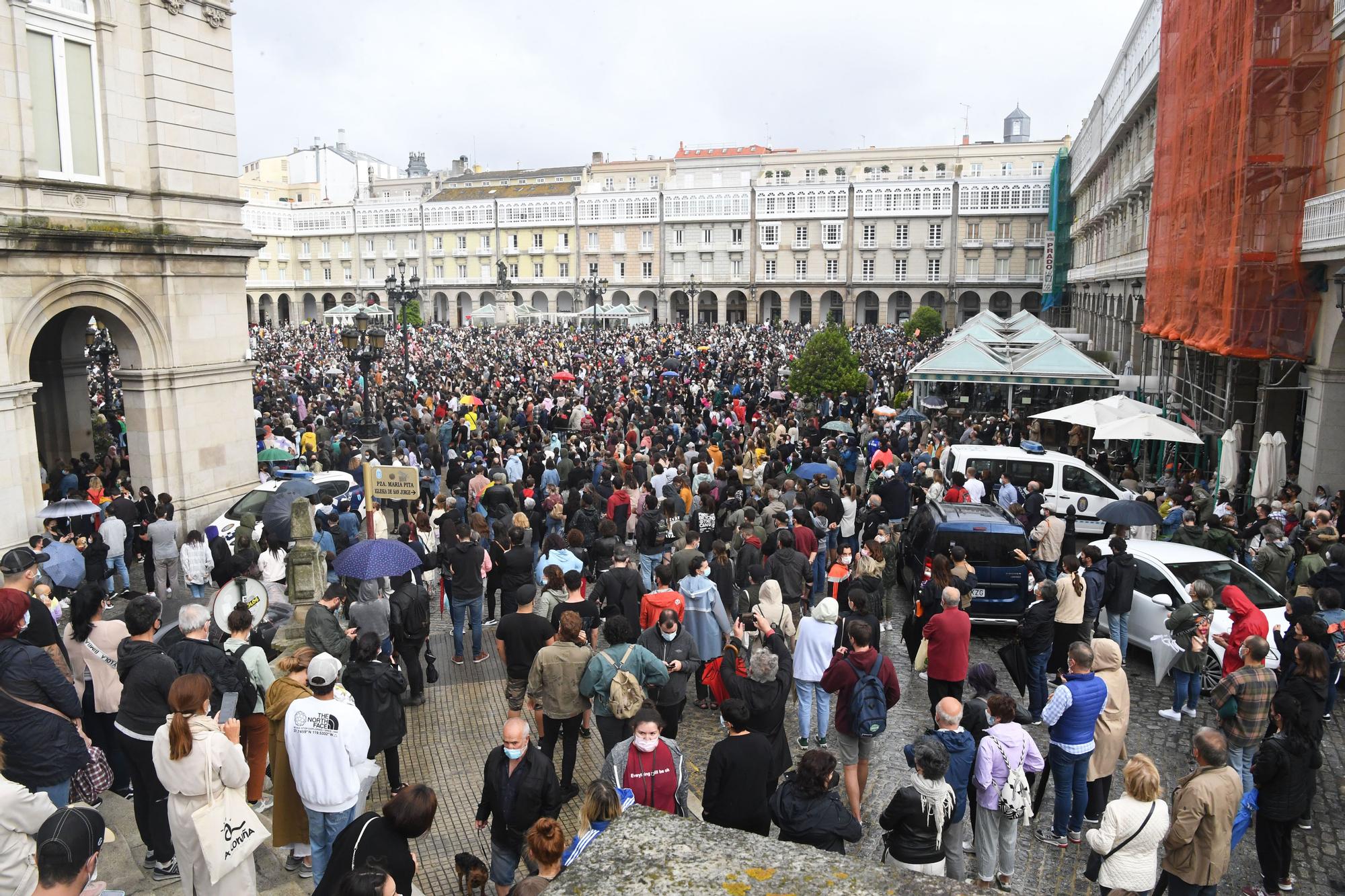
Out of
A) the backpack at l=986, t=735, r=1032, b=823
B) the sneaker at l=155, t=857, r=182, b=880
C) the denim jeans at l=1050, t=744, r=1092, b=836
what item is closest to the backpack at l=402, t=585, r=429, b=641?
the sneaker at l=155, t=857, r=182, b=880

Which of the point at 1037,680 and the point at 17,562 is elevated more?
the point at 17,562

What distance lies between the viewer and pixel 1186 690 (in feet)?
26.8

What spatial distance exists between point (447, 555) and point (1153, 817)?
21.2ft

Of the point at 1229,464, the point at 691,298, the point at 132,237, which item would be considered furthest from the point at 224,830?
the point at 691,298

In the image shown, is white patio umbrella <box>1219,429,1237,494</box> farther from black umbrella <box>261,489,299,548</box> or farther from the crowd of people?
black umbrella <box>261,489,299,548</box>

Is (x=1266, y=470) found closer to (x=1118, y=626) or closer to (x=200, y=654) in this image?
(x=1118, y=626)

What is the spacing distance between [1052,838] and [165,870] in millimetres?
5605

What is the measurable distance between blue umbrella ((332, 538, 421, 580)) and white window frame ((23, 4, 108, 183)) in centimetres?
743

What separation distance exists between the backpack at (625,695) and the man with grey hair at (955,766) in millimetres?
1822

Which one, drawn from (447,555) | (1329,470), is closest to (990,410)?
(1329,470)

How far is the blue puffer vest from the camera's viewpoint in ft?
19.4

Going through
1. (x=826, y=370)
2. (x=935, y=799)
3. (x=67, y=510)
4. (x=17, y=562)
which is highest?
(x=826, y=370)

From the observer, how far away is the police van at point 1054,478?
45.4 ft

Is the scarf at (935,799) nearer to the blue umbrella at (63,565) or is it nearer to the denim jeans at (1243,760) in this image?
the denim jeans at (1243,760)
